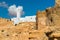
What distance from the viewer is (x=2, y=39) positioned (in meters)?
20.8

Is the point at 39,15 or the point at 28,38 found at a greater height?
the point at 39,15

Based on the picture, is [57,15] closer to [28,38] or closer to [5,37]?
[28,38]

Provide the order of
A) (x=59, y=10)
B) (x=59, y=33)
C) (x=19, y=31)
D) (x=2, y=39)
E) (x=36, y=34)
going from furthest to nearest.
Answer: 1. (x=19, y=31)
2. (x=2, y=39)
3. (x=36, y=34)
4. (x=59, y=10)
5. (x=59, y=33)

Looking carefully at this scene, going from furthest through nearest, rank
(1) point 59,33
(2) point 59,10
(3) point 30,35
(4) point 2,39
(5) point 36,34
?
1. (4) point 2,39
2. (3) point 30,35
3. (5) point 36,34
4. (2) point 59,10
5. (1) point 59,33

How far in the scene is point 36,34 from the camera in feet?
57.3

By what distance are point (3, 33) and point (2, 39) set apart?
3.31 ft

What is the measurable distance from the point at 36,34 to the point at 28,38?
2.03 metres

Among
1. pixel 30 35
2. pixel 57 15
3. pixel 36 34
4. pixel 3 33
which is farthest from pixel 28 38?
pixel 57 15

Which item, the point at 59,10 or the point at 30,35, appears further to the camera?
the point at 30,35

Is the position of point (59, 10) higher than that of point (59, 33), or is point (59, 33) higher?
point (59, 10)

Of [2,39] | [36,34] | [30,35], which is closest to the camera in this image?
[36,34]

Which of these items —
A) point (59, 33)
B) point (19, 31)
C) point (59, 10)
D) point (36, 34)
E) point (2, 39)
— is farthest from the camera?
point (19, 31)

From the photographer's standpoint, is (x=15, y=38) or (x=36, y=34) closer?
(x=36, y=34)

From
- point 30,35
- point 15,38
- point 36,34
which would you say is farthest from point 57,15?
point 15,38
